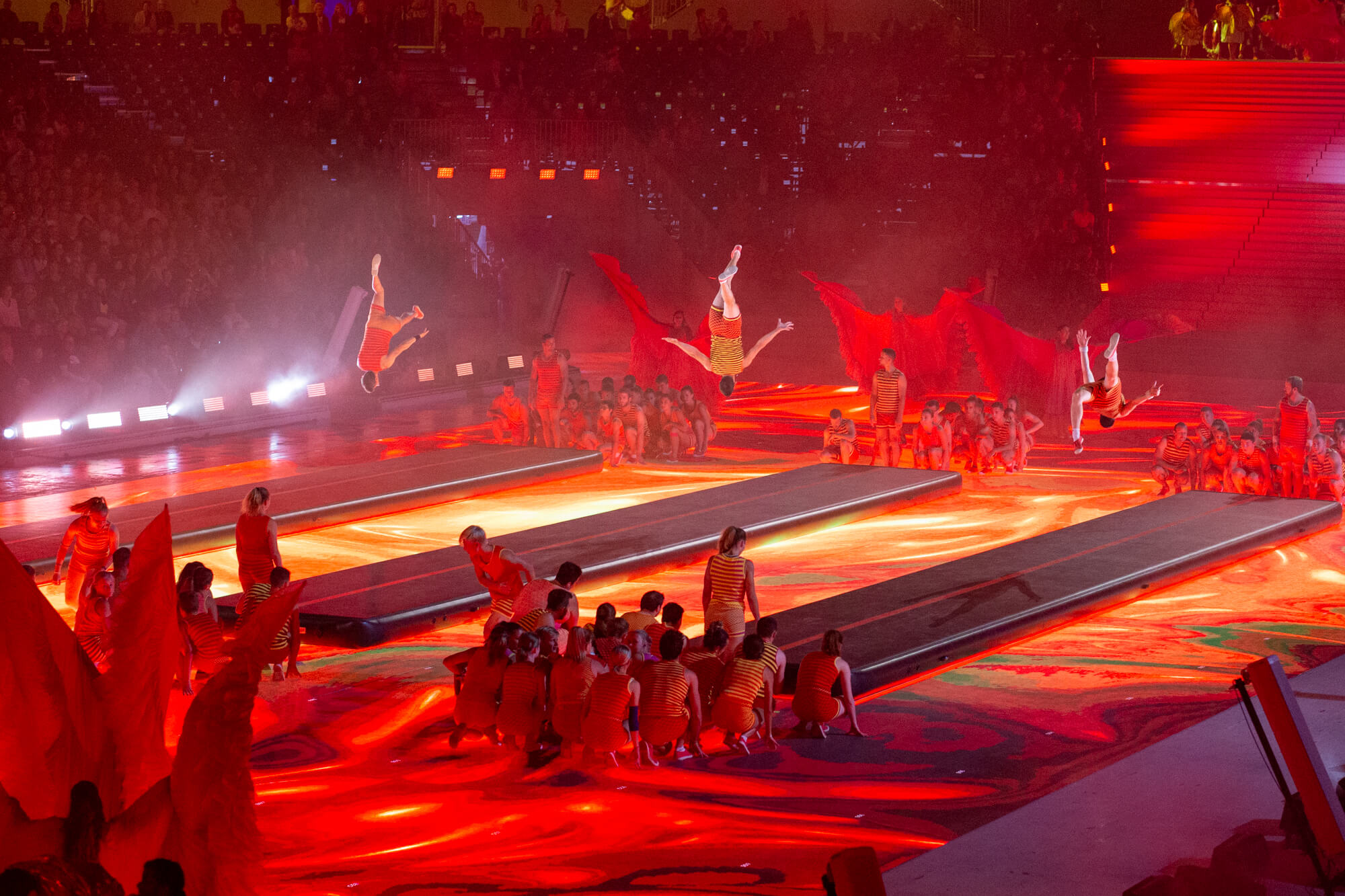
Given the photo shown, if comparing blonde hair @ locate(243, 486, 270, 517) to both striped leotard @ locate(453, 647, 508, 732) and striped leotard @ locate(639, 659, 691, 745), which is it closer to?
striped leotard @ locate(453, 647, 508, 732)

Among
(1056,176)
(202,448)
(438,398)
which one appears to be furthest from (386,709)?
(1056,176)

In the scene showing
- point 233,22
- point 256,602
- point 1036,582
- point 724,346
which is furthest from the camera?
point 233,22

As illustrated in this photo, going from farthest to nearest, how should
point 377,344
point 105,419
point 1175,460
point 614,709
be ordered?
point 105,419
point 377,344
point 1175,460
point 614,709

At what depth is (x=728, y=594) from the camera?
9.25 m

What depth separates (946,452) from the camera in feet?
53.2

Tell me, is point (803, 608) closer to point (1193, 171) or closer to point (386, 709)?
point (386, 709)

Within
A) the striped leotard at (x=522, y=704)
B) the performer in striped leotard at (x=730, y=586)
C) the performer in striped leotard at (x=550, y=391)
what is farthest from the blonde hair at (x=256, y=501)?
the performer in striped leotard at (x=550, y=391)

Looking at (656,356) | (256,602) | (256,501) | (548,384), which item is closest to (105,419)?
(548,384)

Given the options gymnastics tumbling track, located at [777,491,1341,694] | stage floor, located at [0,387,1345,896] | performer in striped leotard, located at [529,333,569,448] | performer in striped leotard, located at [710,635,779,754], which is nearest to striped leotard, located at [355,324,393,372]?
performer in striped leotard, located at [529,333,569,448]

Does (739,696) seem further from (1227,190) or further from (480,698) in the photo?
(1227,190)

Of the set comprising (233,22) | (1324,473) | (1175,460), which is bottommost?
(1324,473)

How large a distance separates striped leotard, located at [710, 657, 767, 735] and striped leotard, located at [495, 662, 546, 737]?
97 centimetres

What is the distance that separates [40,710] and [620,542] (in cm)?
880

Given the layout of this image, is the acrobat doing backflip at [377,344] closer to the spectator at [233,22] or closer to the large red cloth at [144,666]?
the spectator at [233,22]
